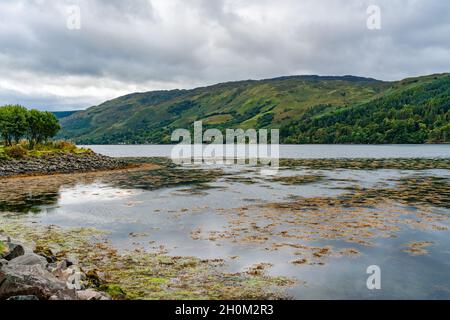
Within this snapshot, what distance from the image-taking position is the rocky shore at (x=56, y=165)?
79719 millimetres

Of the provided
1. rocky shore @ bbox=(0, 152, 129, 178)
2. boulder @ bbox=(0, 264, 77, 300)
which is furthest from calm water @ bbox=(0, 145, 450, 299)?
rocky shore @ bbox=(0, 152, 129, 178)

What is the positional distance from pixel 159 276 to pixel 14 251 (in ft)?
25.8

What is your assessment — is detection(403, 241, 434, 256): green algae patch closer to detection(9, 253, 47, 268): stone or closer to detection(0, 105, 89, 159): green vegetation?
detection(9, 253, 47, 268): stone

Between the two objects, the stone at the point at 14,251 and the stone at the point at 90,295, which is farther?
the stone at the point at 14,251

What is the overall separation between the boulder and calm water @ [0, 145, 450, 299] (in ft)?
31.0

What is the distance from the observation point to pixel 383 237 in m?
27.8

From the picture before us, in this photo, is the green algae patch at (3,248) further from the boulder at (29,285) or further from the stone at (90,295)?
the stone at (90,295)

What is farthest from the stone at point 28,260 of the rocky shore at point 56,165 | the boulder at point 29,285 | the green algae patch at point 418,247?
the rocky shore at point 56,165

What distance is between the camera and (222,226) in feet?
106

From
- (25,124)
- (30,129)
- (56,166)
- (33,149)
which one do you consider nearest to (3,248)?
(56,166)

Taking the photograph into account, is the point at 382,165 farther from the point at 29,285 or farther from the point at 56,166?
the point at 29,285

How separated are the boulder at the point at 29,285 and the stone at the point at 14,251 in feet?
14.5

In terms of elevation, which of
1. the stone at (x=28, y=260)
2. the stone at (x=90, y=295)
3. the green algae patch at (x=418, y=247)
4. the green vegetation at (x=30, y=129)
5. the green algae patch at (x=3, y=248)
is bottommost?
the green algae patch at (x=418, y=247)

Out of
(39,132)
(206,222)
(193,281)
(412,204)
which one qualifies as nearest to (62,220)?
(206,222)
